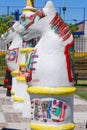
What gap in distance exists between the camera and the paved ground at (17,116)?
25.3 ft

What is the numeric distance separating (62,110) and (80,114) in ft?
12.6

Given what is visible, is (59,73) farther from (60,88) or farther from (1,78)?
(1,78)

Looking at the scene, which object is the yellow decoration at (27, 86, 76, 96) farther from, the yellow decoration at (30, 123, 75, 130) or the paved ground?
the paved ground

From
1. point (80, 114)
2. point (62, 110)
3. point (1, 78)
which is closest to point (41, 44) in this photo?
point (62, 110)

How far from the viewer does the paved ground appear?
25.3 ft

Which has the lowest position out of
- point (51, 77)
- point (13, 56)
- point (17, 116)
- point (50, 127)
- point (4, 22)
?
point (17, 116)

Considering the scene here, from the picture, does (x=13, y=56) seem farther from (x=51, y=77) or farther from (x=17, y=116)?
(x=51, y=77)

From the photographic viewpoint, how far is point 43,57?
17.9 ft

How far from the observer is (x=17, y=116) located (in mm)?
8789

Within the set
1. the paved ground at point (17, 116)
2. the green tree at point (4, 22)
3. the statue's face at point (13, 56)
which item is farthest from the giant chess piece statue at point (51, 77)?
the green tree at point (4, 22)

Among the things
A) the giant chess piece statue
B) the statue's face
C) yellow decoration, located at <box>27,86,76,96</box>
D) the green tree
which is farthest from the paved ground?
the green tree

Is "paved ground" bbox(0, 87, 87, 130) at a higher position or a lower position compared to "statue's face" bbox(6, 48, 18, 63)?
lower

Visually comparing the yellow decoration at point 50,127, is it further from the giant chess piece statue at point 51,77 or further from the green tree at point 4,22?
the green tree at point 4,22

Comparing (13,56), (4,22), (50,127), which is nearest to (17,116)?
(13,56)
